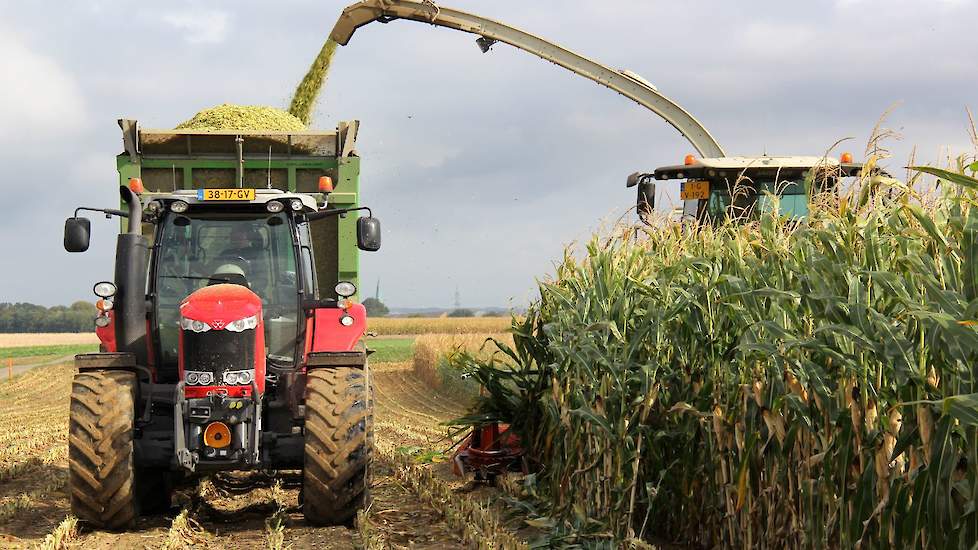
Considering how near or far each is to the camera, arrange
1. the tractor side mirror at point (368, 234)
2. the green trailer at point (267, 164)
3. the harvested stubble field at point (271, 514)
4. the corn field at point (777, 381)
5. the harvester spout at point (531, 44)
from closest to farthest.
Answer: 1. the corn field at point (777, 381)
2. the harvested stubble field at point (271, 514)
3. the tractor side mirror at point (368, 234)
4. the green trailer at point (267, 164)
5. the harvester spout at point (531, 44)

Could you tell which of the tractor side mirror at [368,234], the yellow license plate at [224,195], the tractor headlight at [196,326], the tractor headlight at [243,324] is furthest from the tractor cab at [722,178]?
the tractor headlight at [196,326]

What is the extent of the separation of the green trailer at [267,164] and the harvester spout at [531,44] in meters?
4.05

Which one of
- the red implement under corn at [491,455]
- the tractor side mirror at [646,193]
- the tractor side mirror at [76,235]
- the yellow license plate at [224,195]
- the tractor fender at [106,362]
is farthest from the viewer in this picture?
A: the tractor side mirror at [646,193]

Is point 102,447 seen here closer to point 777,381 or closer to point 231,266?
point 231,266

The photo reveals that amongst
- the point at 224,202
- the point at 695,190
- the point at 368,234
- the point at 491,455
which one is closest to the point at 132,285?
the point at 224,202

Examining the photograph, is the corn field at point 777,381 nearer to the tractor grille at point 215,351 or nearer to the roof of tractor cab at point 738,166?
the tractor grille at point 215,351

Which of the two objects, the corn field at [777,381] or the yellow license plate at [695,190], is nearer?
the corn field at [777,381]

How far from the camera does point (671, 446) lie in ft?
20.9

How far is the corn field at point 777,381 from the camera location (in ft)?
12.4

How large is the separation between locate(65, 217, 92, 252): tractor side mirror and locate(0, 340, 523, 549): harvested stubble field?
191 cm

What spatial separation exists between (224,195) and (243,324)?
1105 mm

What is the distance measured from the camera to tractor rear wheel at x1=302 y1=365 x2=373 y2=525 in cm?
707

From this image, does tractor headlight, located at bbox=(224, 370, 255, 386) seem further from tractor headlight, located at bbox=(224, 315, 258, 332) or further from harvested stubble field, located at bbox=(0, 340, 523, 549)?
harvested stubble field, located at bbox=(0, 340, 523, 549)

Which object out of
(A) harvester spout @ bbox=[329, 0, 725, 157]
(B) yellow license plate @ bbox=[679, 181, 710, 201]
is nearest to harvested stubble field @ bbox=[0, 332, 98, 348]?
(A) harvester spout @ bbox=[329, 0, 725, 157]
